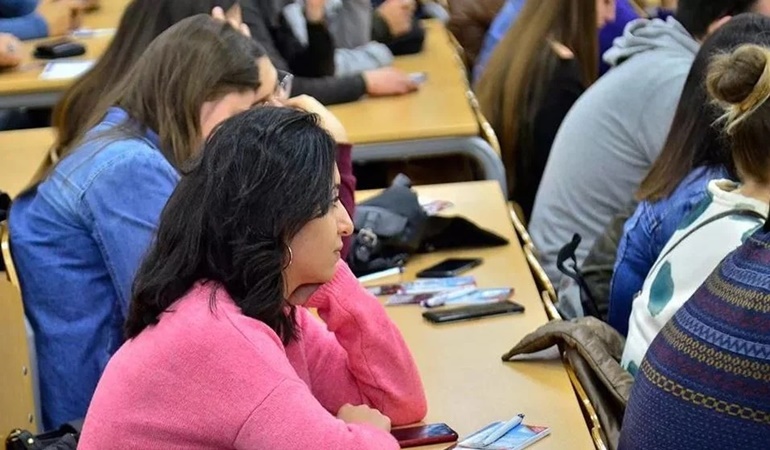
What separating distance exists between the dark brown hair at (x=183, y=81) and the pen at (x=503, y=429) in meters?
0.78

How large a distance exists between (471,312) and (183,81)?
0.66m

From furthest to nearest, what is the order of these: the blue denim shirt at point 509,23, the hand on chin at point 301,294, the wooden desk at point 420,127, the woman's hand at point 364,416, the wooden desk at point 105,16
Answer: the wooden desk at point 105,16 → the blue denim shirt at point 509,23 → the wooden desk at point 420,127 → the woman's hand at point 364,416 → the hand on chin at point 301,294

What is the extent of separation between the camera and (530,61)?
348cm

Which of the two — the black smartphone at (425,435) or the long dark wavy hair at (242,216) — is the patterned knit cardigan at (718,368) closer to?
the black smartphone at (425,435)

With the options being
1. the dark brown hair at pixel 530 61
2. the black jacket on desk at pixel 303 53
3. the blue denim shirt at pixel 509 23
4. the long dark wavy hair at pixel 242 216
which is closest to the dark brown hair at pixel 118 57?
the black jacket on desk at pixel 303 53

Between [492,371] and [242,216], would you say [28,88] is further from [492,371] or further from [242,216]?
[242,216]

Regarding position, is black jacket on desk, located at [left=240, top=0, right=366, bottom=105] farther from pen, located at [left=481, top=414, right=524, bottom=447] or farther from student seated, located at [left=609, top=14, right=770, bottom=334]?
pen, located at [left=481, top=414, right=524, bottom=447]

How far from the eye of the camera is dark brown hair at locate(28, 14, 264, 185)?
218 centimetres

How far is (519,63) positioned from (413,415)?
1.85 meters

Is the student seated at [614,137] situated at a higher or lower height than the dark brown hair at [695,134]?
lower

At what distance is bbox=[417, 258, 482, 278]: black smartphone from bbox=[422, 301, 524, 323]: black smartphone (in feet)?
0.74

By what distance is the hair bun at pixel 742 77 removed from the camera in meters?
1.91

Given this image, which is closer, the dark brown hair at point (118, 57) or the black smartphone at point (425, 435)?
the black smartphone at point (425, 435)

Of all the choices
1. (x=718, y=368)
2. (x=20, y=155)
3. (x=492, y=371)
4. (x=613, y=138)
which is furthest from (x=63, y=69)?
(x=718, y=368)
